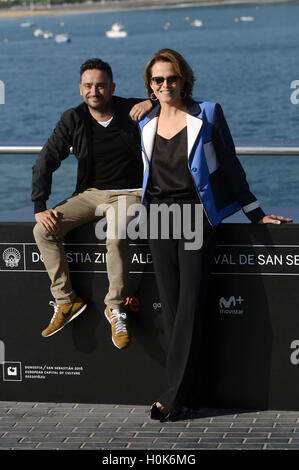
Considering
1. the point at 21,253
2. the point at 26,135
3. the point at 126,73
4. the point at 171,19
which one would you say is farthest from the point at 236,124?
the point at 171,19

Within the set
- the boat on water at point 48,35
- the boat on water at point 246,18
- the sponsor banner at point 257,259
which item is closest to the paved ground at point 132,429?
the sponsor banner at point 257,259

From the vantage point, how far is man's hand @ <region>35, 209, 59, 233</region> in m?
4.76

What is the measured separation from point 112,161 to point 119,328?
809 millimetres

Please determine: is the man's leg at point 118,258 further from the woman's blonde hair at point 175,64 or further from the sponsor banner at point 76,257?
the woman's blonde hair at point 175,64

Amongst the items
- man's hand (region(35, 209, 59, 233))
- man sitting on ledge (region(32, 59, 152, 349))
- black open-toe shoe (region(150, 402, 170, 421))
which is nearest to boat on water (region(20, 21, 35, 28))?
man sitting on ledge (region(32, 59, 152, 349))

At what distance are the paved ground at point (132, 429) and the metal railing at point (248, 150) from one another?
4.66ft

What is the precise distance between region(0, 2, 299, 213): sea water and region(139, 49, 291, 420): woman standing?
39.2 meters

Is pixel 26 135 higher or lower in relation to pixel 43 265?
lower

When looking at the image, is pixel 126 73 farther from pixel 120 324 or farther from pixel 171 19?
pixel 120 324

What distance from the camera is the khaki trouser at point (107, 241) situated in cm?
473
